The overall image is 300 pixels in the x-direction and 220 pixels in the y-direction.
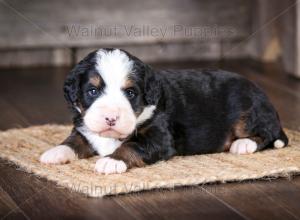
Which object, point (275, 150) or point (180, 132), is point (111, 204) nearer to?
point (180, 132)

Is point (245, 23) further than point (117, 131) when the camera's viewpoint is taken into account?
Yes

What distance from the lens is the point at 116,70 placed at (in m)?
2.57

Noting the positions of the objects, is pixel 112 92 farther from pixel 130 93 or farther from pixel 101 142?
pixel 101 142

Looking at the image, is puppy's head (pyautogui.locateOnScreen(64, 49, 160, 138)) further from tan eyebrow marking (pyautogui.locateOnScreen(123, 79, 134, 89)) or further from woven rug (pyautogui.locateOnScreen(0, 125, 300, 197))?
woven rug (pyautogui.locateOnScreen(0, 125, 300, 197))

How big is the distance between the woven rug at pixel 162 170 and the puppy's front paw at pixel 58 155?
0.03 meters

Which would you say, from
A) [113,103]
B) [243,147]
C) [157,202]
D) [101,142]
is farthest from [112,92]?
[243,147]

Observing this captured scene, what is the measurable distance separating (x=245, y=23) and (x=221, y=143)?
3007 millimetres

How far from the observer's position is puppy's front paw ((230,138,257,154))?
2.86 m

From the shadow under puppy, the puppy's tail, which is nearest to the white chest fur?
the shadow under puppy

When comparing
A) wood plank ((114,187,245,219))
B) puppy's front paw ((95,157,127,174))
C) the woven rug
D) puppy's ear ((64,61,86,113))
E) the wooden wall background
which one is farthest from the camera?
the wooden wall background

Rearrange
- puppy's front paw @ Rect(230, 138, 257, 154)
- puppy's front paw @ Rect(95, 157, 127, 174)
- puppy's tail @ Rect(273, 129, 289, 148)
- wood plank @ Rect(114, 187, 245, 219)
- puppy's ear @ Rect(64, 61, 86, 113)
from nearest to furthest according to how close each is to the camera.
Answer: wood plank @ Rect(114, 187, 245, 219), puppy's front paw @ Rect(95, 157, 127, 174), puppy's ear @ Rect(64, 61, 86, 113), puppy's front paw @ Rect(230, 138, 257, 154), puppy's tail @ Rect(273, 129, 289, 148)

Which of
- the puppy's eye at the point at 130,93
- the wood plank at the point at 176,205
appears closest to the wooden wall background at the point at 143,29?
the puppy's eye at the point at 130,93

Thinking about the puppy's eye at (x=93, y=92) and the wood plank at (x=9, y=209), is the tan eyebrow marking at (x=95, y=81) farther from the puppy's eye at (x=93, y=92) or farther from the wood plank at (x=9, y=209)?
the wood plank at (x=9, y=209)

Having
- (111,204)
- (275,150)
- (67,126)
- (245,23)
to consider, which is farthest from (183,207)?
(245,23)
